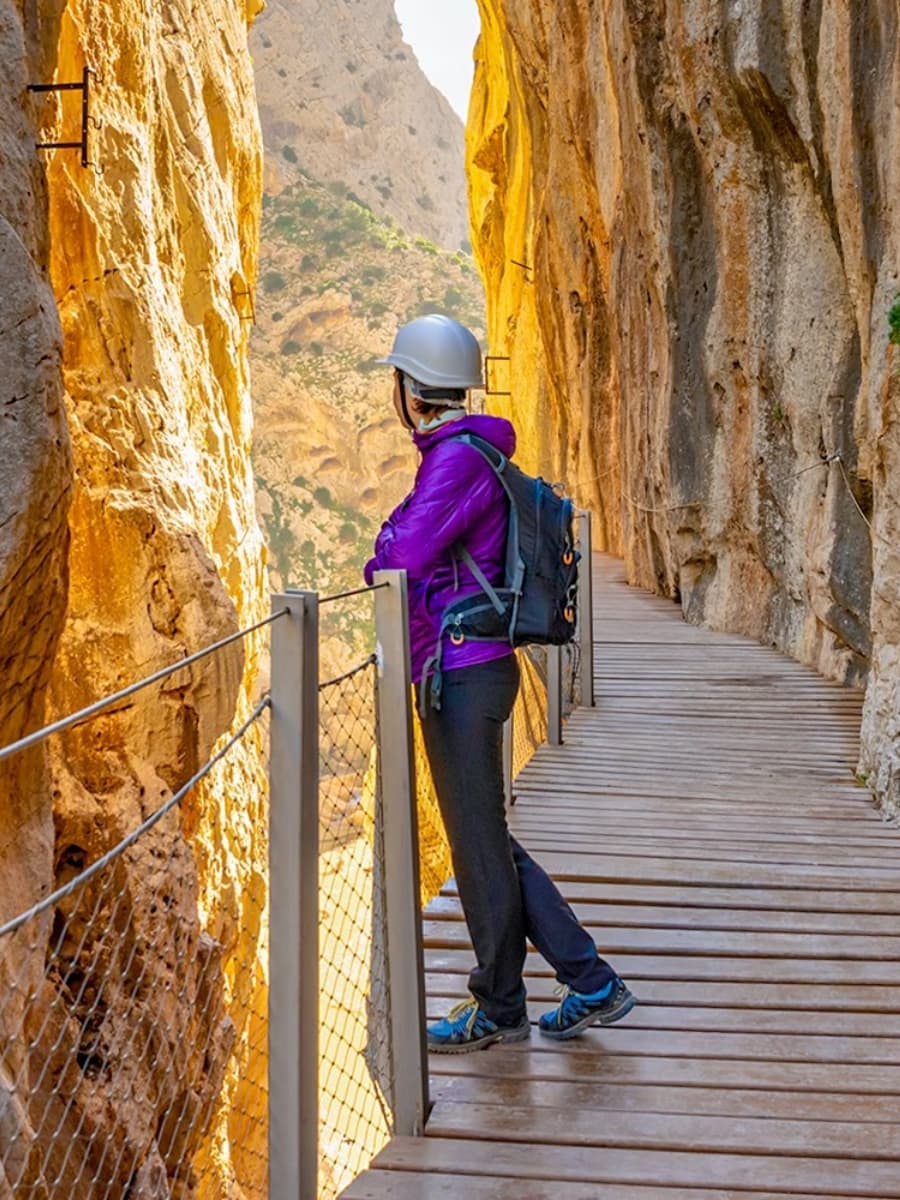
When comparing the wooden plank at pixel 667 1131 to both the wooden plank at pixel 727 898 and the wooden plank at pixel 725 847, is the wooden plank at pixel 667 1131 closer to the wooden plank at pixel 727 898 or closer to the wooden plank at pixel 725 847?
the wooden plank at pixel 727 898

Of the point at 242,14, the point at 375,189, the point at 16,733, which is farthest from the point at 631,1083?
the point at 375,189

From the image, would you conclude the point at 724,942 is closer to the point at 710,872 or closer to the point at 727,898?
the point at 727,898

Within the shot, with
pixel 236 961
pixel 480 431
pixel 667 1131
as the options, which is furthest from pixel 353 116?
pixel 667 1131

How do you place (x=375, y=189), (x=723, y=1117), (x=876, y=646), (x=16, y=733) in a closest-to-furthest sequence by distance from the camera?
(x=723, y=1117) → (x=876, y=646) → (x=16, y=733) → (x=375, y=189)

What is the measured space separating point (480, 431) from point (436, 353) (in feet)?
0.70

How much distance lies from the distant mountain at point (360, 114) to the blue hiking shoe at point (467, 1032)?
6505cm

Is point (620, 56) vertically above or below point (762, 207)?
above

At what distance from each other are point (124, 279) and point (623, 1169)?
917 cm

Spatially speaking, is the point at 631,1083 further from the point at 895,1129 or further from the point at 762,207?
the point at 762,207

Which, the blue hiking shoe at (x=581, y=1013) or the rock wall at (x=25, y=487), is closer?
the blue hiking shoe at (x=581, y=1013)

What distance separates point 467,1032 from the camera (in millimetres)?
3309

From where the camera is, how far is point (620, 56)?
1396 centimetres

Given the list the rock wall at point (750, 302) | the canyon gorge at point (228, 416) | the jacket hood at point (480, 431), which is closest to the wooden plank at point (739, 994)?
the canyon gorge at point (228, 416)

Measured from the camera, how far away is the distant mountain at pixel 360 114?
228ft
